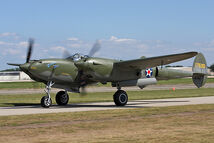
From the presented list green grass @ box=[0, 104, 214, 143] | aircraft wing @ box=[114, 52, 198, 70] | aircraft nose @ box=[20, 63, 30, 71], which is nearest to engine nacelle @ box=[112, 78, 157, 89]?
aircraft wing @ box=[114, 52, 198, 70]

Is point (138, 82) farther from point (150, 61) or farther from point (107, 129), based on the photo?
point (107, 129)

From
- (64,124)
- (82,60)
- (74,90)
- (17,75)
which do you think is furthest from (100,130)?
(17,75)

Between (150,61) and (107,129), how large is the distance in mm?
10666

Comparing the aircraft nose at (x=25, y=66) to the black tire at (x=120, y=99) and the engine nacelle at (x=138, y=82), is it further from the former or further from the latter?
the engine nacelle at (x=138, y=82)

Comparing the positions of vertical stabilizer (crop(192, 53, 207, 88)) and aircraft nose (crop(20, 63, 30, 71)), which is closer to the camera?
aircraft nose (crop(20, 63, 30, 71))

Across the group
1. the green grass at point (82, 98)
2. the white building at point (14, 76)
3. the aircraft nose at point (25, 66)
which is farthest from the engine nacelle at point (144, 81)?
the white building at point (14, 76)

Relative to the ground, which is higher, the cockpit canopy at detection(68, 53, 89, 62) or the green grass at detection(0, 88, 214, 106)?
the cockpit canopy at detection(68, 53, 89, 62)

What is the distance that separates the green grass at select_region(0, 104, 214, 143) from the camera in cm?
1076

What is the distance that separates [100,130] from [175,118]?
15.1 feet

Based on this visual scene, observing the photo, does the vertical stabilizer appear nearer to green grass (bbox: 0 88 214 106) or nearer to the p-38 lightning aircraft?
green grass (bbox: 0 88 214 106)

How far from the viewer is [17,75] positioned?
5797 inches

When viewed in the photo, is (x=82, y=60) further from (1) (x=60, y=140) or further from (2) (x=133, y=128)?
(1) (x=60, y=140)

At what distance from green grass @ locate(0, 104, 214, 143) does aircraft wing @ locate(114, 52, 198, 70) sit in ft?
20.3

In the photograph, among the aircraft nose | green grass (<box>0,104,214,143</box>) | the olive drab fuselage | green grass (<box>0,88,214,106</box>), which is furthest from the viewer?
green grass (<box>0,88,214,106</box>)
